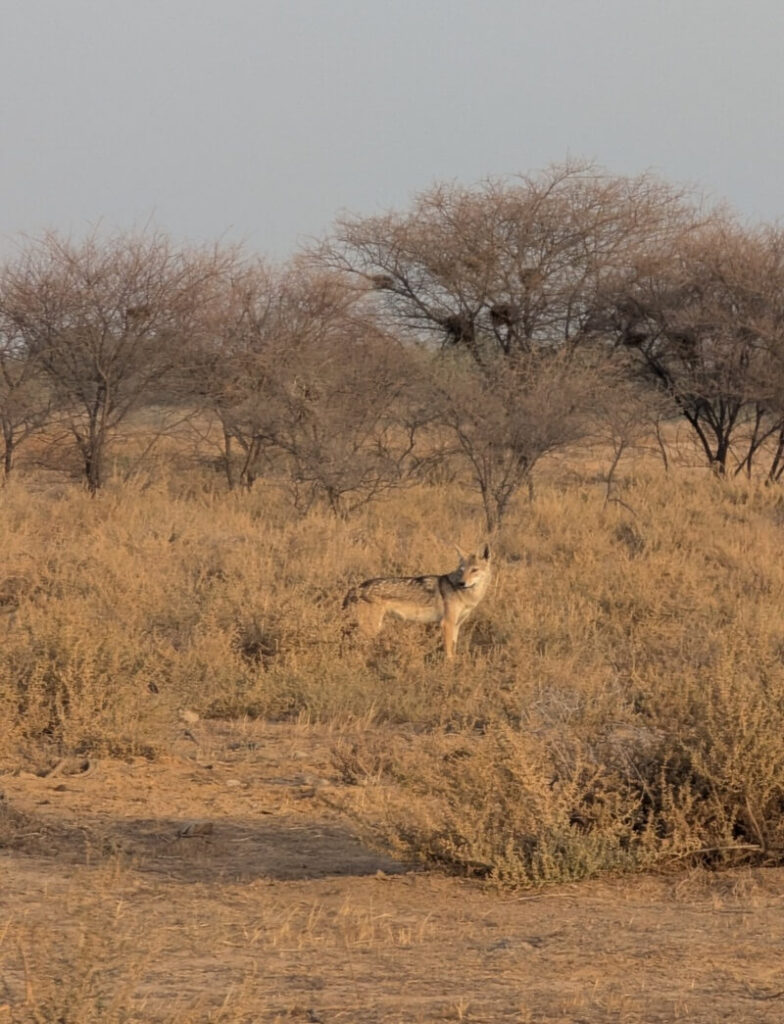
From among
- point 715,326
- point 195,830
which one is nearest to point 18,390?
point 715,326

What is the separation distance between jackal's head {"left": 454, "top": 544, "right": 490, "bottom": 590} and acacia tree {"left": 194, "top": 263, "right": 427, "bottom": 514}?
681 cm

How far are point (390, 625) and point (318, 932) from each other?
5.64 meters

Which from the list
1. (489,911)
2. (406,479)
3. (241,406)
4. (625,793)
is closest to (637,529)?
(406,479)

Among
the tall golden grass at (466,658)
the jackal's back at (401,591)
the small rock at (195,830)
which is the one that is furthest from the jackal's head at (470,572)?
the small rock at (195,830)

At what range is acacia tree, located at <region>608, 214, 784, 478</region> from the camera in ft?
66.7

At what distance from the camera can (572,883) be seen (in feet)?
16.2

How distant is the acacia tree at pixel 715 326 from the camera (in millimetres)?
20344

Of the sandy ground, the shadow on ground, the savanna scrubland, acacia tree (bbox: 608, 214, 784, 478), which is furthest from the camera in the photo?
acacia tree (bbox: 608, 214, 784, 478)

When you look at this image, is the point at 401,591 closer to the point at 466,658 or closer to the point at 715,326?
the point at 466,658

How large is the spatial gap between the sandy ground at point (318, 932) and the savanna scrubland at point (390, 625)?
21mm

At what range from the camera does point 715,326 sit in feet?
68.7

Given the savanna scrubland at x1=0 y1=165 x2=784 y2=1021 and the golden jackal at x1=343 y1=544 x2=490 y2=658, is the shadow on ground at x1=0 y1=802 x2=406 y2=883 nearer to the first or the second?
the savanna scrubland at x1=0 y1=165 x2=784 y2=1021

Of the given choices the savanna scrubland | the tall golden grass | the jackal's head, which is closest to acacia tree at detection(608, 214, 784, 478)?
the savanna scrubland

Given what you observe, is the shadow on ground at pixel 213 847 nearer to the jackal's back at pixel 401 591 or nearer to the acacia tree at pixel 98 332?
the jackal's back at pixel 401 591
